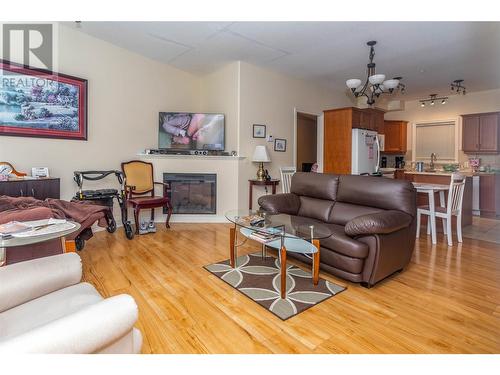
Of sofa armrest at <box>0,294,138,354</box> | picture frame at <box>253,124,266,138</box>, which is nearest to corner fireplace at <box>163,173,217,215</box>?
picture frame at <box>253,124,266,138</box>

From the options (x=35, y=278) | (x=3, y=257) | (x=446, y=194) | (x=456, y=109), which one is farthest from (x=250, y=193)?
(x=456, y=109)

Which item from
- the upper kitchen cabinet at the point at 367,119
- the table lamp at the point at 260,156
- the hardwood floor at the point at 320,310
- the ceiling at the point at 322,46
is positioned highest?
the ceiling at the point at 322,46

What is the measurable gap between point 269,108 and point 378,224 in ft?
11.1

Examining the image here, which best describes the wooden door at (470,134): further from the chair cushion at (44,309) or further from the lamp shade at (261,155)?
the chair cushion at (44,309)

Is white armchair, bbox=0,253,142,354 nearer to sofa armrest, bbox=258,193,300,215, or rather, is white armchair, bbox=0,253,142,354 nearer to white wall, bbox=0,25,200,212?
sofa armrest, bbox=258,193,300,215

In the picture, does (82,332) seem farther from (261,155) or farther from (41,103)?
(261,155)

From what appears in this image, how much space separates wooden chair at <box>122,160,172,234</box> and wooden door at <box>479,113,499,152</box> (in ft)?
21.1

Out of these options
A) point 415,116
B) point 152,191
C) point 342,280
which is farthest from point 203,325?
point 415,116

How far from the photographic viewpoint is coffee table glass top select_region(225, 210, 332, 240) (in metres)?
2.36

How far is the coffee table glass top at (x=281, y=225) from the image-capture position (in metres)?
2.36

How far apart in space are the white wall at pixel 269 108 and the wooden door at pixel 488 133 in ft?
11.3

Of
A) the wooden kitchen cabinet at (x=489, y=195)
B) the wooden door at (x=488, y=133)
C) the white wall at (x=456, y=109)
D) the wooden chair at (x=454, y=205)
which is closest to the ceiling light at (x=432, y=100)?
the white wall at (x=456, y=109)

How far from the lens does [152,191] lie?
4.46 m

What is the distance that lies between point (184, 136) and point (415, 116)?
591cm
